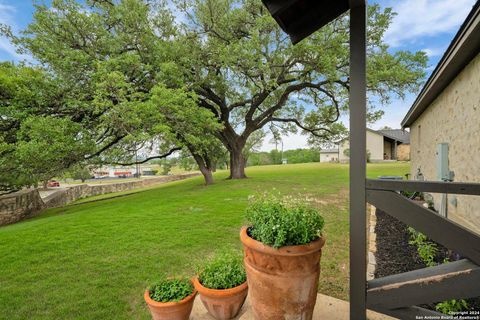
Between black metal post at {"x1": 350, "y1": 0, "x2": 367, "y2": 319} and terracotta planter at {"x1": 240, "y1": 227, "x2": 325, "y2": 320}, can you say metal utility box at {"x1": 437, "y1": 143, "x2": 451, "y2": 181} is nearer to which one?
black metal post at {"x1": 350, "y1": 0, "x2": 367, "y2": 319}

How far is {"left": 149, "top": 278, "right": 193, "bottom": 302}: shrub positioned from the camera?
84.2 inches

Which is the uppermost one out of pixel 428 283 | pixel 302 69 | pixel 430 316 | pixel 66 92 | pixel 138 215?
pixel 302 69

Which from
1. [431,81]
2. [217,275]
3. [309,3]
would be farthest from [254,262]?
[431,81]

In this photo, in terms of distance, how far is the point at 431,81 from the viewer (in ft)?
17.8

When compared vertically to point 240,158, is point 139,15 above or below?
above

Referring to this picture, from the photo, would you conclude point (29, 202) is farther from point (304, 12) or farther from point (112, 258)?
point (304, 12)

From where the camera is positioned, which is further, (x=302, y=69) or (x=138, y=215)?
(x=302, y=69)

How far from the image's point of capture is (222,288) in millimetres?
2207

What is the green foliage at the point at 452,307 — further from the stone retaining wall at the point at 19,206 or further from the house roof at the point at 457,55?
the stone retaining wall at the point at 19,206

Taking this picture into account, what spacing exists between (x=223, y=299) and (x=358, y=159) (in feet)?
5.48

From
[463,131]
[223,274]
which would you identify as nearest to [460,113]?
[463,131]

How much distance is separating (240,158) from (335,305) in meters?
13.9

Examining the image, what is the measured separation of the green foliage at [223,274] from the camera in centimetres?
222

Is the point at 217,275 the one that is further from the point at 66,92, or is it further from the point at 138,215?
the point at 66,92
